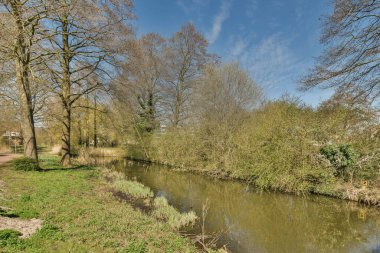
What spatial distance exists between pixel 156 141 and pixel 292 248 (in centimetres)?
1854

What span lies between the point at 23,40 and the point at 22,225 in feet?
27.6

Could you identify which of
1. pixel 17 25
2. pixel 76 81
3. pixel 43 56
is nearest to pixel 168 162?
pixel 76 81

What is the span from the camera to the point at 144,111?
26250 mm

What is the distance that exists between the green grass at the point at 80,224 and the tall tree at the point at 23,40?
3.55 metres

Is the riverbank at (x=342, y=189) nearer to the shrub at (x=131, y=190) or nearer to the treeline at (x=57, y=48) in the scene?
the shrub at (x=131, y=190)

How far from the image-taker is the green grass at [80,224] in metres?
4.33

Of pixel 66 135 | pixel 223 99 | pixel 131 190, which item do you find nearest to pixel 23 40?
pixel 66 135

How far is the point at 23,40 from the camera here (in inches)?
400

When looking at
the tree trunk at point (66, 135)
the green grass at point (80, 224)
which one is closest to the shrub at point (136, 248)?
the green grass at point (80, 224)

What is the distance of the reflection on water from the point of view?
653 centimetres

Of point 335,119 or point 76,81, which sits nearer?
point 335,119

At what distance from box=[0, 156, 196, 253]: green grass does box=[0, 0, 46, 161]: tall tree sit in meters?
3.55

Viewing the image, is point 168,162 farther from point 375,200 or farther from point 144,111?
point 375,200

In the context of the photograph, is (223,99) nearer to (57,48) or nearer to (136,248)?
(57,48)
